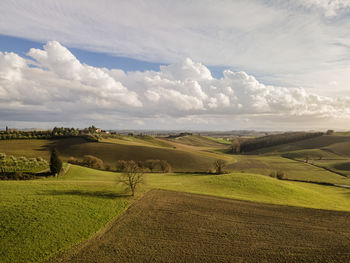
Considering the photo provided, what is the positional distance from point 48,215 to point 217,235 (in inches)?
841

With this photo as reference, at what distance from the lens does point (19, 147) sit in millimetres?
87250

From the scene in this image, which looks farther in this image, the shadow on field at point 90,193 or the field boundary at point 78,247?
the shadow on field at point 90,193

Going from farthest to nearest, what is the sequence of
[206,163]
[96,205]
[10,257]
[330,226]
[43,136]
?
[43,136]
[206,163]
[96,205]
[330,226]
[10,257]

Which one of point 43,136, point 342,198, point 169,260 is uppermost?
point 43,136

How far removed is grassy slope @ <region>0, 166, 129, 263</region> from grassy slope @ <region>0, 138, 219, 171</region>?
42492 millimetres

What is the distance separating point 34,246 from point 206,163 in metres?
71.9

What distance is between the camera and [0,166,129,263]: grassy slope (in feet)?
63.9

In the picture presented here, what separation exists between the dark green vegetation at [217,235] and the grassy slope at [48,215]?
2.22 m

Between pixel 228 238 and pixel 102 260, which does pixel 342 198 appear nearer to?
pixel 228 238

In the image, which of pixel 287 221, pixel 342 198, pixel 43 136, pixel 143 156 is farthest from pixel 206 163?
pixel 43 136

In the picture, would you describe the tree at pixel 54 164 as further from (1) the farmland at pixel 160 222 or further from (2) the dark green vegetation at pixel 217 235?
(2) the dark green vegetation at pixel 217 235

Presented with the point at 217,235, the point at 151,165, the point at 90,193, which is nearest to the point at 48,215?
the point at 90,193

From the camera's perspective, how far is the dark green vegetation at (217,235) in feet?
64.3

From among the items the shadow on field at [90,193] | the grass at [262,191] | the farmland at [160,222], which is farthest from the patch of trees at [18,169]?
the grass at [262,191]
